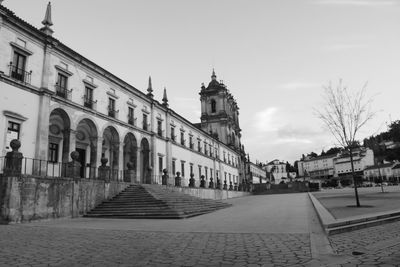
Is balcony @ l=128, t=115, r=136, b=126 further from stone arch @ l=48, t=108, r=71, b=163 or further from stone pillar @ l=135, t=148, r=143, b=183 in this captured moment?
stone arch @ l=48, t=108, r=71, b=163

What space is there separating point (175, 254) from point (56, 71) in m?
17.5

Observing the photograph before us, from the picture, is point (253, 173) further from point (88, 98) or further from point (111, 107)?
point (88, 98)


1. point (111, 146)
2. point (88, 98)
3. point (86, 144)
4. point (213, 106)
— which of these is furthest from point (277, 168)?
point (88, 98)

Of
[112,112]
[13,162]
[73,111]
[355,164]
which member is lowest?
[13,162]

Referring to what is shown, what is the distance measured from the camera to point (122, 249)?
6.65 meters

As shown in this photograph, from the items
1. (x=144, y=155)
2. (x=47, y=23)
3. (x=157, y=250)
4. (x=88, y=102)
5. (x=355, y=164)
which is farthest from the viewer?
(x=355, y=164)

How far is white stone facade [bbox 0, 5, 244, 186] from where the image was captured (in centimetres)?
1655

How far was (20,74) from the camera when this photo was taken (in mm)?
17062

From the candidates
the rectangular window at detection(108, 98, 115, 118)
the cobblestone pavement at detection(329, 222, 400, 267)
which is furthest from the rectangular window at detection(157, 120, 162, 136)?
the cobblestone pavement at detection(329, 222, 400, 267)

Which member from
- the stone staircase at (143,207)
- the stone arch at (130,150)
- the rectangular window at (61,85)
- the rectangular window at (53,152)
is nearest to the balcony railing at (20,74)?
the rectangular window at (61,85)

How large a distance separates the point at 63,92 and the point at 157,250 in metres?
16.8

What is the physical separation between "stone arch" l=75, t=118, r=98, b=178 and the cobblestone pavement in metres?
18.5

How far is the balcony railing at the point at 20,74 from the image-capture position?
652 inches

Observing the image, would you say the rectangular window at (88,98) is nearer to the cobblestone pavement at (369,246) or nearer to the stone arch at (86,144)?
the stone arch at (86,144)
